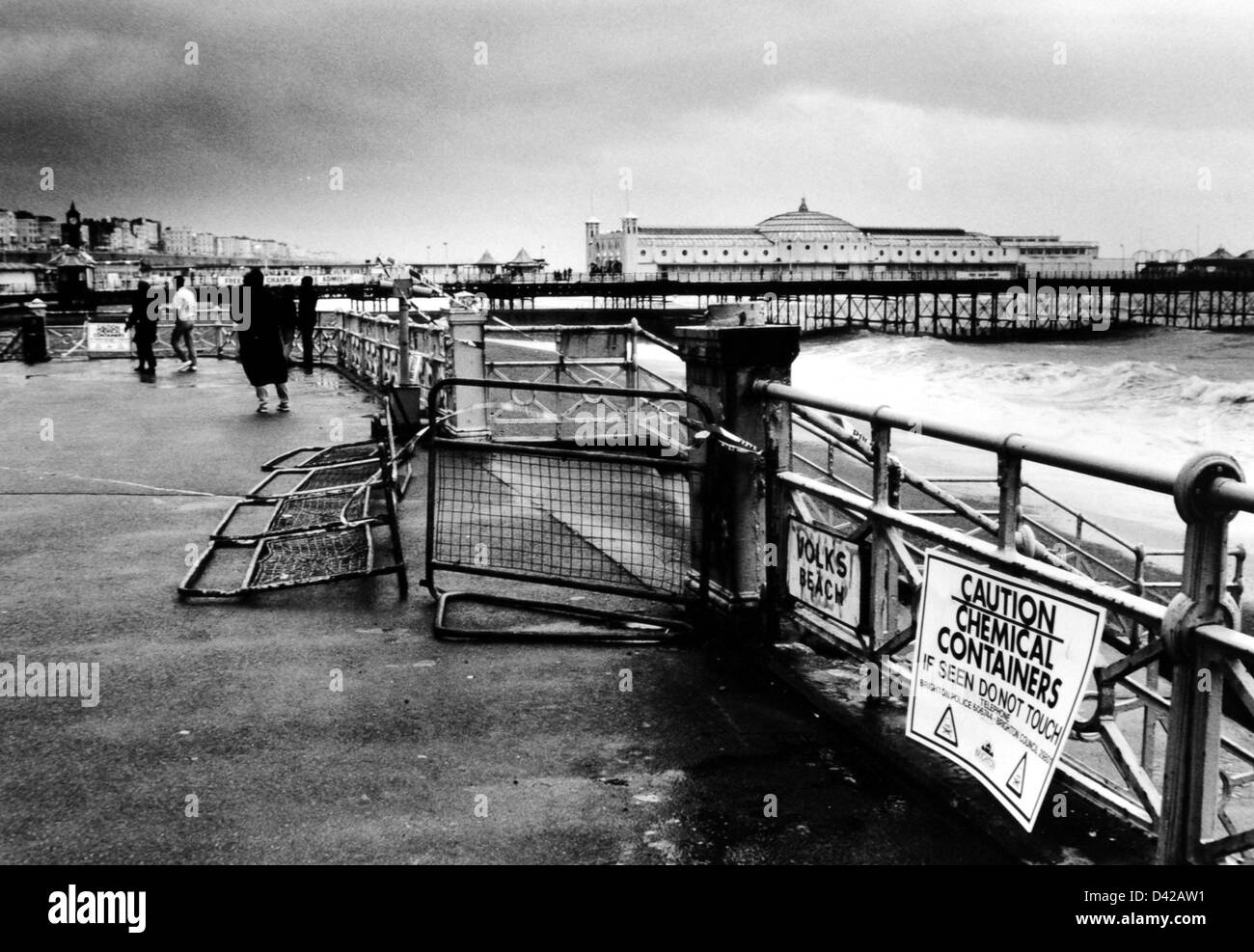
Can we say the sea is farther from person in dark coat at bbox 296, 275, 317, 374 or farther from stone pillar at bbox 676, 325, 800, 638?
person in dark coat at bbox 296, 275, 317, 374

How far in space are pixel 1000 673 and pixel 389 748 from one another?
248 centimetres

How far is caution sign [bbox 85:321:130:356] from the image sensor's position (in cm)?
3097

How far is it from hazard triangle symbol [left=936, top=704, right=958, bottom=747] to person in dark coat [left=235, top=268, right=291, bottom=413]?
527 inches

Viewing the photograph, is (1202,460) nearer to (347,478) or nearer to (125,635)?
(125,635)

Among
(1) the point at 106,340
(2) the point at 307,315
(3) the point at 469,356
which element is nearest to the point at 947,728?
(3) the point at 469,356

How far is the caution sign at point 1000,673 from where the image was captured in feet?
11.8

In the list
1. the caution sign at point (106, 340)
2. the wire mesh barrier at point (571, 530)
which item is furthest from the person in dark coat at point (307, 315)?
the wire mesh barrier at point (571, 530)

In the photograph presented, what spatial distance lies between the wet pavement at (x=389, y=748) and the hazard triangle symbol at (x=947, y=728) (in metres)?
0.25

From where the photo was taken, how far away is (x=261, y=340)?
53.7 ft

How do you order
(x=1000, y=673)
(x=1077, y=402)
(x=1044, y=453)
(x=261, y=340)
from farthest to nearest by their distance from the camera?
(x=1077, y=402), (x=261, y=340), (x=1000, y=673), (x=1044, y=453)

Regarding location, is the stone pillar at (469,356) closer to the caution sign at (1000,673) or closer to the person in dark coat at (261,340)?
the person in dark coat at (261,340)
